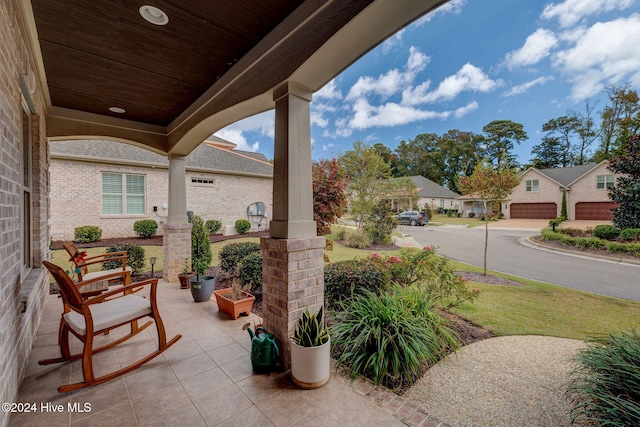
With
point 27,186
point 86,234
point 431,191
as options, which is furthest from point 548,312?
point 431,191

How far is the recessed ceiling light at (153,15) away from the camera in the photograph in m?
2.06

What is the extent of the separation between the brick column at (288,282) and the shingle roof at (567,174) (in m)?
23.0

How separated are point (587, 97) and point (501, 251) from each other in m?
6.16

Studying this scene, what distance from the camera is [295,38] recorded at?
85.9 inches

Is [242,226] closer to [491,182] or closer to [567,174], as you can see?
[491,182]

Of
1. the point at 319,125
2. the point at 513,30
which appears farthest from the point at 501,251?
the point at 319,125

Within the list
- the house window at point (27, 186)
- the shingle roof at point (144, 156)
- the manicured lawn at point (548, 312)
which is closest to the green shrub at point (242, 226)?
the shingle roof at point (144, 156)

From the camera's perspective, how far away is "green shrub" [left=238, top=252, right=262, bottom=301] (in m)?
4.33

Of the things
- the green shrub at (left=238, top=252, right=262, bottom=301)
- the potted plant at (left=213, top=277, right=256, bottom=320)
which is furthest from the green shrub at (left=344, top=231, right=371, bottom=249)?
the potted plant at (left=213, top=277, right=256, bottom=320)

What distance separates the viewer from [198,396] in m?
2.03

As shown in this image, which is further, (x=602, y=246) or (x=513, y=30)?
(x=513, y=30)

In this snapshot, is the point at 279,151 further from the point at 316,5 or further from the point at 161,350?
the point at 161,350

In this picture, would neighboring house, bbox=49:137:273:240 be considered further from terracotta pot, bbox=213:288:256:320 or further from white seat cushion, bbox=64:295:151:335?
white seat cushion, bbox=64:295:151:335

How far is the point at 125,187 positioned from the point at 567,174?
88.6 feet
